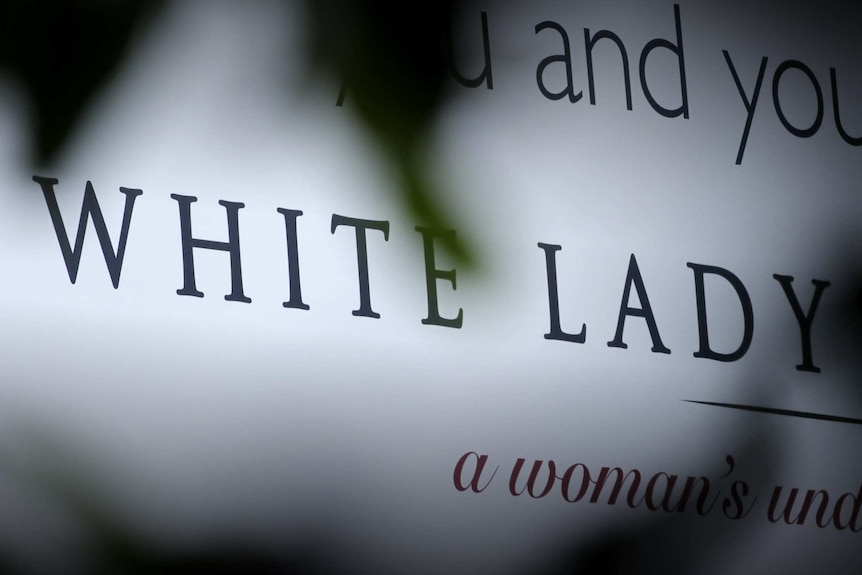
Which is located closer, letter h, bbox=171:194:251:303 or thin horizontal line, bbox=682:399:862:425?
letter h, bbox=171:194:251:303

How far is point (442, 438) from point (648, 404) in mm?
219

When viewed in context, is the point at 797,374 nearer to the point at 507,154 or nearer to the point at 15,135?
the point at 507,154

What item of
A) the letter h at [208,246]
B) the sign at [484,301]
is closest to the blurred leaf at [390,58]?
the sign at [484,301]

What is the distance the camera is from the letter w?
0.90 meters

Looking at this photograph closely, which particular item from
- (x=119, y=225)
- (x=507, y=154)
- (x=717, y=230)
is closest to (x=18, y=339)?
(x=119, y=225)

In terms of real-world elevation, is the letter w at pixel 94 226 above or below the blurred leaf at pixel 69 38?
below

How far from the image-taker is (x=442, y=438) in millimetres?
971

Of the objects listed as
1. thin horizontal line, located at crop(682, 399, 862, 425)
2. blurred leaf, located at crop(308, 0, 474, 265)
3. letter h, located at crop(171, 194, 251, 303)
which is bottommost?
thin horizontal line, located at crop(682, 399, 862, 425)

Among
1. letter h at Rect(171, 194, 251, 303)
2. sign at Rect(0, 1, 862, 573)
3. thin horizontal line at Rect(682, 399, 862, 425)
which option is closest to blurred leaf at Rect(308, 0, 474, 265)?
sign at Rect(0, 1, 862, 573)

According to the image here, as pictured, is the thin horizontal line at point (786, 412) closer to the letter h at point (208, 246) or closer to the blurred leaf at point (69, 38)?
the letter h at point (208, 246)

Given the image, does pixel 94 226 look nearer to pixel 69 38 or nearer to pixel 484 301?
pixel 69 38

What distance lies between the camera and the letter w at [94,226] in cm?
90

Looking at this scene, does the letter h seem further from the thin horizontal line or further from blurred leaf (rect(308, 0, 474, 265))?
the thin horizontal line

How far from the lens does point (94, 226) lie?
0.91 metres
